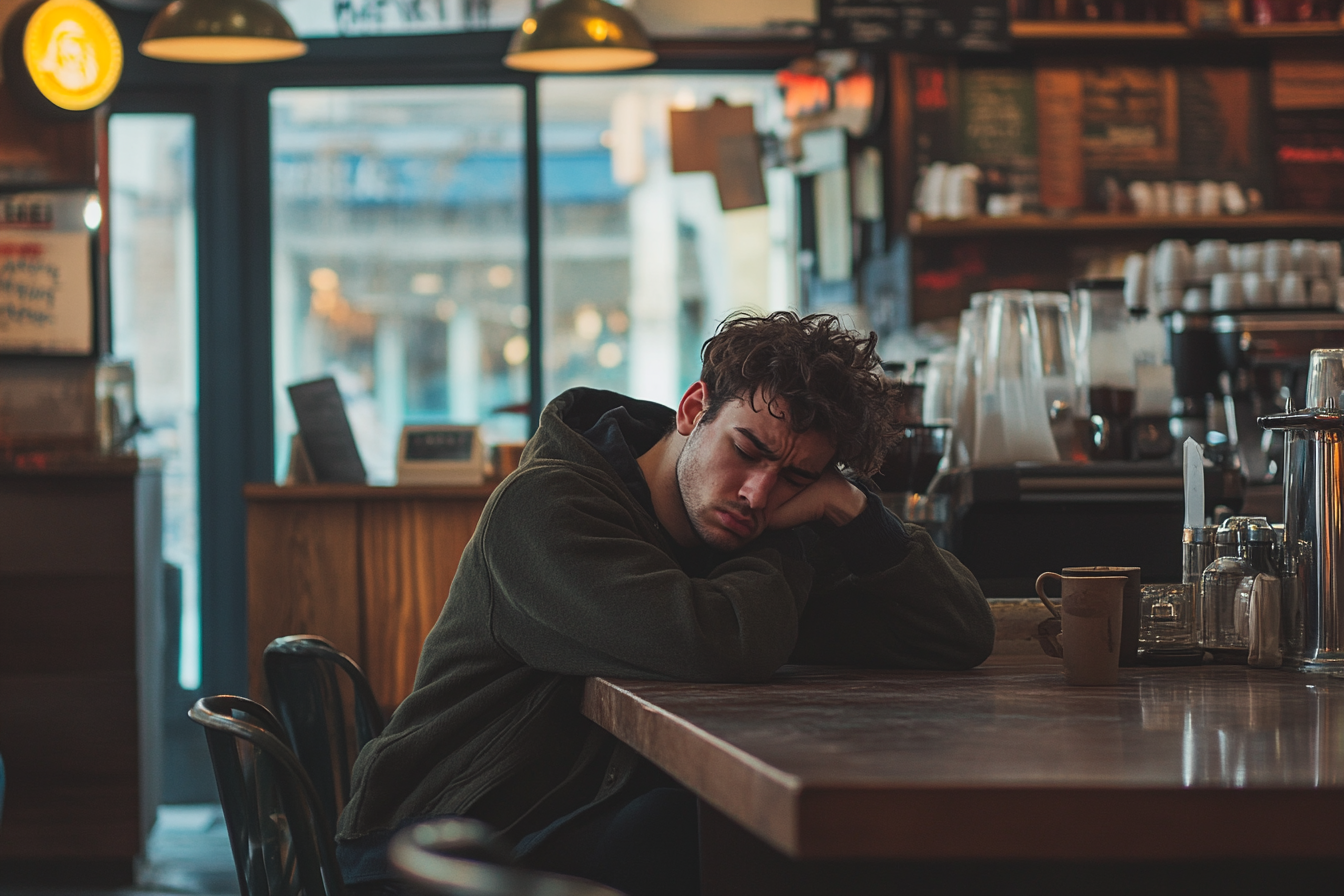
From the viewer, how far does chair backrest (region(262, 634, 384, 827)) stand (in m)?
1.91

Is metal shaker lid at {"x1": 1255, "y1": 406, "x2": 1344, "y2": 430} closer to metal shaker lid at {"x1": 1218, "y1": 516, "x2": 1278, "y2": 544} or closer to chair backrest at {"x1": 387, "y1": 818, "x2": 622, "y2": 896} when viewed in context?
metal shaker lid at {"x1": 1218, "y1": 516, "x2": 1278, "y2": 544}

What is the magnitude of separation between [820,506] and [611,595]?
1.08ft

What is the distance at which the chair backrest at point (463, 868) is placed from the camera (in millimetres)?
678

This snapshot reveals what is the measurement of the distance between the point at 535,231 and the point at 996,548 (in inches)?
132

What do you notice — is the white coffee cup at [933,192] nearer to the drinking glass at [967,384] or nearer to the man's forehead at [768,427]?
the drinking glass at [967,384]

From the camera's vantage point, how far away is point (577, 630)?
1.55 metres

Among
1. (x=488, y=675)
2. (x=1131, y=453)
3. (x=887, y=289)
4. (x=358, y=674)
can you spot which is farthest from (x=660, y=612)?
(x=887, y=289)

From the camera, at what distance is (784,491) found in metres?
1.73

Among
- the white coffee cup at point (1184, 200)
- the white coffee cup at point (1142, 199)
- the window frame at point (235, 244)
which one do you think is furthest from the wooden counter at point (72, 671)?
the white coffee cup at point (1184, 200)

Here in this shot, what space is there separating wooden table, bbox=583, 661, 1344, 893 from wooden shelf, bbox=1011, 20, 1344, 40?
364 cm

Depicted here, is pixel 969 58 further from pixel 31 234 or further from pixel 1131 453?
pixel 31 234

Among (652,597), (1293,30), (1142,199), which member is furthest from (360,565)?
(1293,30)

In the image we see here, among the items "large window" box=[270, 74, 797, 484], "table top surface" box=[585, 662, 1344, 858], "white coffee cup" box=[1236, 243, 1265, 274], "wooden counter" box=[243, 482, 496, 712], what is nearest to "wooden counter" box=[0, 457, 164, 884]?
"wooden counter" box=[243, 482, 496, 712]

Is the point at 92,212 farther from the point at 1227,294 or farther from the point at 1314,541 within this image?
the point at 1314,541
